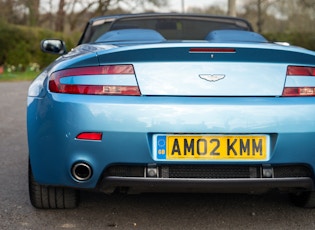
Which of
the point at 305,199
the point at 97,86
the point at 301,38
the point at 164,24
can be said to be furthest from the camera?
the point at 301,38

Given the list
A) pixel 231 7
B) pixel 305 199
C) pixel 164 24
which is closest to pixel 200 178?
pixel 305 199

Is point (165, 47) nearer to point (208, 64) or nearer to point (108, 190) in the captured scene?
point (208, 64)

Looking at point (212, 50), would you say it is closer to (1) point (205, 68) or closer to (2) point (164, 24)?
(1) point (205, 68)

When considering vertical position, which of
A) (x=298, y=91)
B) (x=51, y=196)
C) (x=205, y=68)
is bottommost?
(x=51, y=196)

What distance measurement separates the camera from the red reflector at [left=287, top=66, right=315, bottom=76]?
2850 millimetres

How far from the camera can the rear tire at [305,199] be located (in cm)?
325

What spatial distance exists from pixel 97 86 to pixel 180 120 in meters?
0.47

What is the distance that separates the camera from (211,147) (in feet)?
8.79

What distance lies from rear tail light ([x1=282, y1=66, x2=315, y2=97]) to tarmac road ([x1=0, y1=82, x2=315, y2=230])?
0.75 metres

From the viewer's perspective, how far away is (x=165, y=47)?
2816 mm

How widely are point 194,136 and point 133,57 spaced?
1.72 feet

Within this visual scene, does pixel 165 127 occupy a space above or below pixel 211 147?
above

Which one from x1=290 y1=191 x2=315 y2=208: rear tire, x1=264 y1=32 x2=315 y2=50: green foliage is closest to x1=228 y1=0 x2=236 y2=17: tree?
x1=264 y1=32 x2=315 y2=50: green foliage

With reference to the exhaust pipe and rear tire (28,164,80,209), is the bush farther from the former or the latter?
the exhaust pipe
